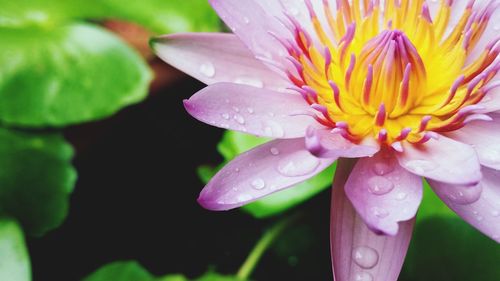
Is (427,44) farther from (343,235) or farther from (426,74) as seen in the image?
(343,235)

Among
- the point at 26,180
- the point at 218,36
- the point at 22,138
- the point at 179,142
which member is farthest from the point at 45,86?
the point at 218,36

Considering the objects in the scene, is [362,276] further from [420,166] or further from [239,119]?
[239,119]

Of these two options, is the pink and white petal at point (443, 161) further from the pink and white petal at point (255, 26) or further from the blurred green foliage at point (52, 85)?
the blurred green foliage at point (52, 85)

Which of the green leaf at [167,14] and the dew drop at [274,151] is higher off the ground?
the dew drop at [274,151]

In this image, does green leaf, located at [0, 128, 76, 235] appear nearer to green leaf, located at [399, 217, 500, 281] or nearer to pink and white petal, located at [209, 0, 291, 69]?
pink and white petal, located at [209, 0, 291, 69]

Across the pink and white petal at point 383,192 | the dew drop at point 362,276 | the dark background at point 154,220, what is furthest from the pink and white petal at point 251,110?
the dark background at point 154,220

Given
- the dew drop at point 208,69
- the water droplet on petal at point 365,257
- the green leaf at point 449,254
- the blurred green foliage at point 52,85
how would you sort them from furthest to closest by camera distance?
the blurred green foliage at point 52,85 < the green leaf at point 449,254 < the dew drop at point 208,69 < the water droplet on petal at point 365,257
